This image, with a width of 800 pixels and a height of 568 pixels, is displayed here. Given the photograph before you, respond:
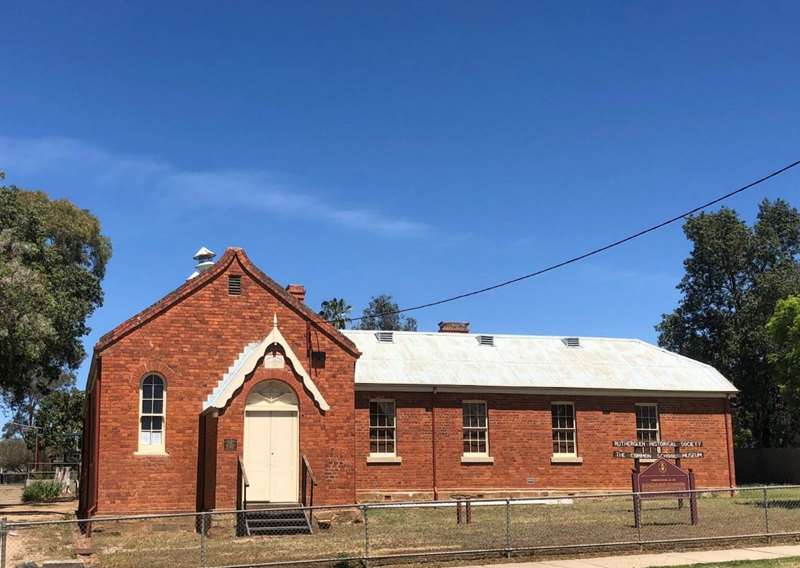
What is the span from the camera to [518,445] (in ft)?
109

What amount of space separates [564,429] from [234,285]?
49.5 ft

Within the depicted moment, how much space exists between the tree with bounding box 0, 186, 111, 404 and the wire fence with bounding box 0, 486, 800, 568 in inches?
306

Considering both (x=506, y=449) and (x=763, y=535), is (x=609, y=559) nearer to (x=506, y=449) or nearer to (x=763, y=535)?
(x=763, y=535)

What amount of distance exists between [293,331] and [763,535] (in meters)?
13.1

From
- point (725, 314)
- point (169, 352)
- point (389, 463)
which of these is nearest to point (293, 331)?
point (169, 352)

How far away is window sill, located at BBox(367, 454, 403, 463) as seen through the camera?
31.7 m

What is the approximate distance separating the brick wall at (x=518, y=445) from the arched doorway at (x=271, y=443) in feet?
26.2

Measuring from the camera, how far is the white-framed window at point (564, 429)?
33.8 meters

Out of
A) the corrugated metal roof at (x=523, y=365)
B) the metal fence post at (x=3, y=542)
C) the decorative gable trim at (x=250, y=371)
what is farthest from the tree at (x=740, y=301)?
the metal fence post at (x=3, y=542)

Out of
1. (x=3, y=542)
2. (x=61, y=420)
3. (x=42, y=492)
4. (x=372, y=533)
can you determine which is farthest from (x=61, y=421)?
(x=3, y=542)

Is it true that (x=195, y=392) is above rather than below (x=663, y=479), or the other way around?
above

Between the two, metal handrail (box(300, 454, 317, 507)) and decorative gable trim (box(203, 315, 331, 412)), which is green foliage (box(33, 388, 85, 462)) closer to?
decorative gable trim (box(203, 315, 331, 412))

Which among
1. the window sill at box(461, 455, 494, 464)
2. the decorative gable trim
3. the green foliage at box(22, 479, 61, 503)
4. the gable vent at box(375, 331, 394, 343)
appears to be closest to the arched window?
the decorative gable trim

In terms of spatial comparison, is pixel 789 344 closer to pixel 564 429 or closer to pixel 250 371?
pixel 564 429
